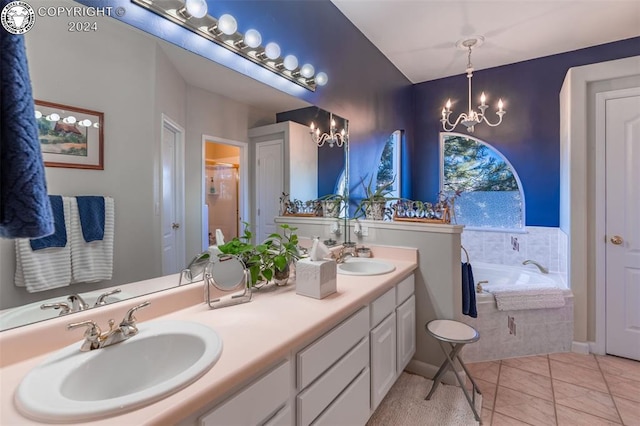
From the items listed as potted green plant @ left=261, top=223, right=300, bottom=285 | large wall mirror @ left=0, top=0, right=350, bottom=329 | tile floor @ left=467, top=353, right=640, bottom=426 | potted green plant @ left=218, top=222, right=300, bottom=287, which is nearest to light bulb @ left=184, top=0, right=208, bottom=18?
large wall mirror @ left=0, top=0, right=350, bottom=329

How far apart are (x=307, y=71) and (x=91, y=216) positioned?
5.01 feet

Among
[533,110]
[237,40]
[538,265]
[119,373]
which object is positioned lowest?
[538,265]

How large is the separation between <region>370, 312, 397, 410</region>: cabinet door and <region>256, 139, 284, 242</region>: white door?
2.69 feet

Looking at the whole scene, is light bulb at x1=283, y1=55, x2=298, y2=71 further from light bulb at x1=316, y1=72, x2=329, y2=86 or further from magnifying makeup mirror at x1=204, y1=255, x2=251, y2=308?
magnifying makeup mirror at x1=204, y1=255, x2=251, y2=308

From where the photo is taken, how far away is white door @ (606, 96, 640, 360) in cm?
234

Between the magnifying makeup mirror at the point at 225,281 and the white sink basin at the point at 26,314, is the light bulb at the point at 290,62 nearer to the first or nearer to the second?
the magnifying makeup mirror at the point at 225,281

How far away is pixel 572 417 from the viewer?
1.76m

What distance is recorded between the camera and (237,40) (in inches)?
59.1

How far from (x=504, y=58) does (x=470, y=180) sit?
4.52ft

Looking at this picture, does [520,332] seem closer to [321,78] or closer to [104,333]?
[321,78]

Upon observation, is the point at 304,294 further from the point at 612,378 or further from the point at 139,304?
the point at 612,378

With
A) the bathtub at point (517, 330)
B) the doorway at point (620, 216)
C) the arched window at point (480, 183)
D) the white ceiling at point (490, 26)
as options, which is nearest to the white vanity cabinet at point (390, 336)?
the bathtub at point (517, 330)

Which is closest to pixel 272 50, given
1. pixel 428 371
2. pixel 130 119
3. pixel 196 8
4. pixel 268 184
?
pixel 196 8

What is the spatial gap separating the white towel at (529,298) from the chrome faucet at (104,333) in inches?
100
